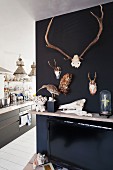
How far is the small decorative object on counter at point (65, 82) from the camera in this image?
5.31 feet

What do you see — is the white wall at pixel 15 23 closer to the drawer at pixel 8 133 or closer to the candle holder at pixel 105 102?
the candle holder at pixel 105 102

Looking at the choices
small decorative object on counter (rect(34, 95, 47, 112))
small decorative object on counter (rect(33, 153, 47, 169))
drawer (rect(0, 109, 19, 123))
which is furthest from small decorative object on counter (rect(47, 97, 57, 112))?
drawer (rect(0, 109, 19, 123))

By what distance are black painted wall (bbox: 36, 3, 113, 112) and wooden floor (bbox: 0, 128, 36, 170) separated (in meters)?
1.66

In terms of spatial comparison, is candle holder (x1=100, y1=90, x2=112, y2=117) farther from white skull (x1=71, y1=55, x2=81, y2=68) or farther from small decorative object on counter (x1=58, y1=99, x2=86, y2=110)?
white skull (x1=71, y1=55, x2=81, y2=68)

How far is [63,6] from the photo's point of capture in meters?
1.47

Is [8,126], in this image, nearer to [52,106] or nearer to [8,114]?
[8,114]

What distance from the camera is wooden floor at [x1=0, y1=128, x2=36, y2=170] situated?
249cm

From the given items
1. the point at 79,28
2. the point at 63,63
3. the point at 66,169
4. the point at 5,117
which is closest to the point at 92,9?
the point at 79,28

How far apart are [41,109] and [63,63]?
65 cm

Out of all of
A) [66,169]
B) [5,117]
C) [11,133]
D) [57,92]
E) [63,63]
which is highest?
[63,63]

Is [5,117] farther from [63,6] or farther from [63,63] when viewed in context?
[63,6]

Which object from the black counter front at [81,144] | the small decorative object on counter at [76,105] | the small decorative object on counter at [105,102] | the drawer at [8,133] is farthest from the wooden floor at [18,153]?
the small decorative object on counter at [105,102]

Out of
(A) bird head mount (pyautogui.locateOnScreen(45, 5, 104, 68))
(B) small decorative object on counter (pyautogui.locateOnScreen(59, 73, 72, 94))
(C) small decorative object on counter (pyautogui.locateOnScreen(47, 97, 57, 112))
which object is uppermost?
(A) bird head mount (pyautogui.locateOnScreen(45, 5, 104, 68))

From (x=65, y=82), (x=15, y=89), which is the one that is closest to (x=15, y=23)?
(x=65, y=82)
